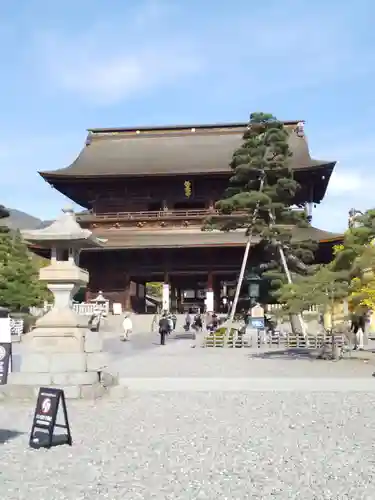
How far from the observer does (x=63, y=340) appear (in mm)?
12148

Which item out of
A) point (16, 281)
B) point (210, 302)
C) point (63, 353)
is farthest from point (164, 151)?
point (63, 353)

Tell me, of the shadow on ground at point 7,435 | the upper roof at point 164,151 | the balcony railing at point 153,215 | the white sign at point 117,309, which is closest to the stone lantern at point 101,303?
the white sign at point 117,309

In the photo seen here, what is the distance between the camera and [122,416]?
396 inches

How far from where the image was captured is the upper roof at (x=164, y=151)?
41.4m

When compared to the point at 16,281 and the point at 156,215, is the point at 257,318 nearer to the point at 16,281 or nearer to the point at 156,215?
the point at 156,215

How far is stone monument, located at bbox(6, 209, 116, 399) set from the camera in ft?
38.2

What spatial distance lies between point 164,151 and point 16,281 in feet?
53.3

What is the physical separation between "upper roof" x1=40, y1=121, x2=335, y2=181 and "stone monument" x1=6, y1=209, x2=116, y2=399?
2785 cm

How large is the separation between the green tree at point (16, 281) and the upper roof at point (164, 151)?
619cm

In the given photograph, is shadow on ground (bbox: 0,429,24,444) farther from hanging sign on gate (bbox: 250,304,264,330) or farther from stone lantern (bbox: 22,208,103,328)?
hanging sign on gate (bbox: 250,304,264,330)

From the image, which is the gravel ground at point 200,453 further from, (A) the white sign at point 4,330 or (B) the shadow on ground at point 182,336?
(B) the shadow on ground at point 182,336

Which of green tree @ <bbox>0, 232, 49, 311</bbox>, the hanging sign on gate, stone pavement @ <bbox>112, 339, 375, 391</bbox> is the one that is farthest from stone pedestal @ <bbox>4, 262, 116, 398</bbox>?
green tree @ <bbox>0, 232, 49, 311</bbox>

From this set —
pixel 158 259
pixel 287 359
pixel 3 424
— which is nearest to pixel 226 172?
pixel 158 259

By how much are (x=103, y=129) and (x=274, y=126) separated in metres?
26.0
